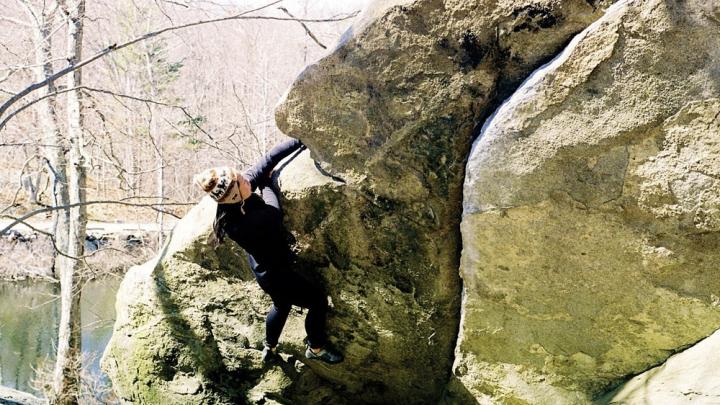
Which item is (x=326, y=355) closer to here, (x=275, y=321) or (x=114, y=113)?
(x=275, y=321)

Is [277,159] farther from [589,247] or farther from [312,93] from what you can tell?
[589,247]

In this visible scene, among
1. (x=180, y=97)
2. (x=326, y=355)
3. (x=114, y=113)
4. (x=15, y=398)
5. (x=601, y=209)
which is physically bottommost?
(x=15, y=398)

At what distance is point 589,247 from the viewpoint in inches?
111

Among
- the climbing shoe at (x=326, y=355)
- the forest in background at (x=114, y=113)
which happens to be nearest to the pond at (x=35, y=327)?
the forest in background at (x=114, y=113)

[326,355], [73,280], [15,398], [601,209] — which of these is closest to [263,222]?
[326,355]

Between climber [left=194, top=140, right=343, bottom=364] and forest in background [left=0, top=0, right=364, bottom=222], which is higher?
forest in background [left=0, top=0, right=364, bottom=222]

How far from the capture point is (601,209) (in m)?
2.75

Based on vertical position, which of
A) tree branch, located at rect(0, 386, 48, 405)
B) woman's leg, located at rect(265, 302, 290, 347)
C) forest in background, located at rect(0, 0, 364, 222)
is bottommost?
tree branch, located at rect(0, 386, 48, 405)

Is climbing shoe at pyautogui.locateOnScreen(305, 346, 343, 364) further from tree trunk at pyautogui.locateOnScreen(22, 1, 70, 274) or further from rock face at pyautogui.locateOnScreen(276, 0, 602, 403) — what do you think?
tree trunk at pyautogui.locateOnScreen(22, 1, 70, 274)

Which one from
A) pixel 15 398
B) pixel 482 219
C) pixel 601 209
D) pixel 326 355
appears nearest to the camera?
pixel 601 209

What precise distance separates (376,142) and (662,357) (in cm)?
186

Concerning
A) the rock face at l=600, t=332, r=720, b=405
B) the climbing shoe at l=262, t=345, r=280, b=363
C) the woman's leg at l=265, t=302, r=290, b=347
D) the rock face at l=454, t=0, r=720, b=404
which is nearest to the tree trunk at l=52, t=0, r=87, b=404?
the climbing shoe at l=262, t=345, r=280, b=363

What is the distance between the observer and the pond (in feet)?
35.3

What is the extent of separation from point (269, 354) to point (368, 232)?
1.17m
